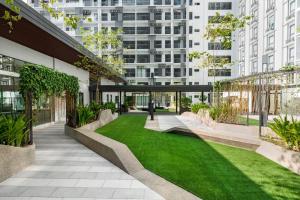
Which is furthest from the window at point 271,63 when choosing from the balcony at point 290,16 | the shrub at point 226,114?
the shrub at point 226,114

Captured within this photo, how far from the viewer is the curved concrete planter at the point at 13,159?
6320mm

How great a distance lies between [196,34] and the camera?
5550cm

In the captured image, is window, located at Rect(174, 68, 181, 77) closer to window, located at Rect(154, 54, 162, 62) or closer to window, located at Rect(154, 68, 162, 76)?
window, located at Rect(154, 68, 162, 76)

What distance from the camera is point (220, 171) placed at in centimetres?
694

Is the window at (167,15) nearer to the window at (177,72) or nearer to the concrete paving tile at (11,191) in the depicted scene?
the window at (177,72)

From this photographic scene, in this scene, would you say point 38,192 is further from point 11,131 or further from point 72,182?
point 11,131

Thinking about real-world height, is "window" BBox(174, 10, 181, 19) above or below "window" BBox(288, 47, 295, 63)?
above

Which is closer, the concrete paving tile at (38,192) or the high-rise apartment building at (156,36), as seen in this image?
the concrete paving tile at (38,192)

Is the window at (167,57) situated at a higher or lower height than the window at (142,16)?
lower

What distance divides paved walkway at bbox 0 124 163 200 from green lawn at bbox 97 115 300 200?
1014 mm

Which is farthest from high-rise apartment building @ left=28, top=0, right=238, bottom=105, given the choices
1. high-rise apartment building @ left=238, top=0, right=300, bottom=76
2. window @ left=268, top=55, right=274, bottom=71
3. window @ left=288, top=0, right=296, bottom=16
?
window @ left=288, top=0, right=296, bottom=16

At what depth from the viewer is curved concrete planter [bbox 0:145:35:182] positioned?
A: 6.32 m

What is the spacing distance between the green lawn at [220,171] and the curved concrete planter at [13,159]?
3.39 meters

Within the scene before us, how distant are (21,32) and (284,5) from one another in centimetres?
3586
